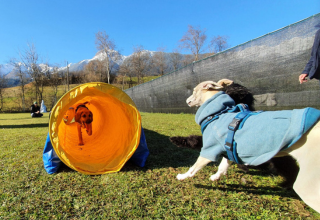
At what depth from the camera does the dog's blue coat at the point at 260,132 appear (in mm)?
1393

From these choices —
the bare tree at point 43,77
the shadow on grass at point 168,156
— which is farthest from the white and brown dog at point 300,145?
the bare tree at point 43,77

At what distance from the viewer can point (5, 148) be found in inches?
162

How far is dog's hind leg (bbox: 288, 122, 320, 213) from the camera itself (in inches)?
53.5

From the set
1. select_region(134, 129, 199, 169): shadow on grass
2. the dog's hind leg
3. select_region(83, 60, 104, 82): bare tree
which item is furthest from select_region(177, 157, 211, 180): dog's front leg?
select_region(83, 60, 104, 82): bare tree

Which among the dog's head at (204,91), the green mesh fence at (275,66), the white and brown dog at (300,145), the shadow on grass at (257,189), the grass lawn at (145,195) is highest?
the green mesh fence at (275,66)

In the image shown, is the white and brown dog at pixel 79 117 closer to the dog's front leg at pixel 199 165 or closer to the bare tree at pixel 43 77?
the dog's front leg at pixel 199 165

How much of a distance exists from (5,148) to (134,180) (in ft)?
12.2

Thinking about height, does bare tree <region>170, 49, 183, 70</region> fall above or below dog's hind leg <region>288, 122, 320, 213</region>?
above

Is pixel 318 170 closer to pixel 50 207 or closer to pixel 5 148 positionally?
pixel 50 207

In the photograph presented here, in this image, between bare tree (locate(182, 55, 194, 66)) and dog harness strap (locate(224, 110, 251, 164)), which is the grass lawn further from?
bare tree (locate(182, 55, 194, 66))

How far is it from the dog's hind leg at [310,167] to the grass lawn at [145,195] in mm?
426

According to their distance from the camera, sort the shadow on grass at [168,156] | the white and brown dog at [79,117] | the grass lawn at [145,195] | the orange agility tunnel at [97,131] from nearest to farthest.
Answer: the grass lawn at [145,195], the orange agility tunnel at [97,131], the shadow on grass at [168,156], the white and brown dog at [79,117]

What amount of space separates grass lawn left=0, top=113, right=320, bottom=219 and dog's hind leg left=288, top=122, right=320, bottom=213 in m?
0.43

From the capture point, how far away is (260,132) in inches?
61.5
